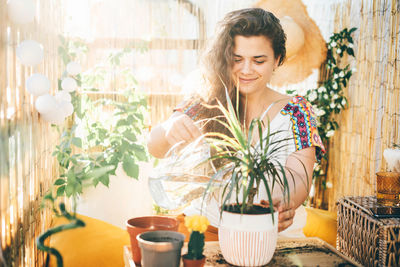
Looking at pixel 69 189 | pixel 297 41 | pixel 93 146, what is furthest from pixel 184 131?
pixel 297 41

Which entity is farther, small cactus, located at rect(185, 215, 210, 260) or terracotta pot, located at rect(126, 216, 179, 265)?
terracotta pot, located at rect(126, 216, 179, 265)

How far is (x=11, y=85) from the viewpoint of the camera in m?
1.20

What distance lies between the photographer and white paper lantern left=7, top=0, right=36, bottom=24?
1131mm

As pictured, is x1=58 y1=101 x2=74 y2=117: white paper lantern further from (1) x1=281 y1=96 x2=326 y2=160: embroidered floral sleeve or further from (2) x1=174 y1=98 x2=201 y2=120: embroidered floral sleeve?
(1) x1=281 y1=96 x2=326 y2=160: embroidered floral sleeve

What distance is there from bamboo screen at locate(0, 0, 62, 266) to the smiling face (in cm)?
77

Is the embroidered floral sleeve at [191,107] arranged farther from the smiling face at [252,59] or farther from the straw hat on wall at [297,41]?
the straw hat on wall at [297,41]

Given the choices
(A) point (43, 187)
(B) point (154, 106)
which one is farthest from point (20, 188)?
(B) point (154, 106)

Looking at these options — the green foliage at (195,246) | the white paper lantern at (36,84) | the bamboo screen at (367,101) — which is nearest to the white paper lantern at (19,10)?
the white paper lantern at (36,84)

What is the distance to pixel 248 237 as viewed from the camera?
3.29 feet

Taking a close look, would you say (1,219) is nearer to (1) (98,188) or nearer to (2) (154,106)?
(1) (98,188)

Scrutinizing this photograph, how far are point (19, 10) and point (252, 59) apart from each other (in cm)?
84

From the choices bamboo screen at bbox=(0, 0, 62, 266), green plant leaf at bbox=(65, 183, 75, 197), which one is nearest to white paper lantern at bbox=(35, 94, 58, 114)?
bamboo screen at bbox=(0, 0, 62, 266)

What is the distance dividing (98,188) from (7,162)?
141 centimetres

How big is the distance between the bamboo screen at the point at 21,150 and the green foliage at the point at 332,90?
1.94m
